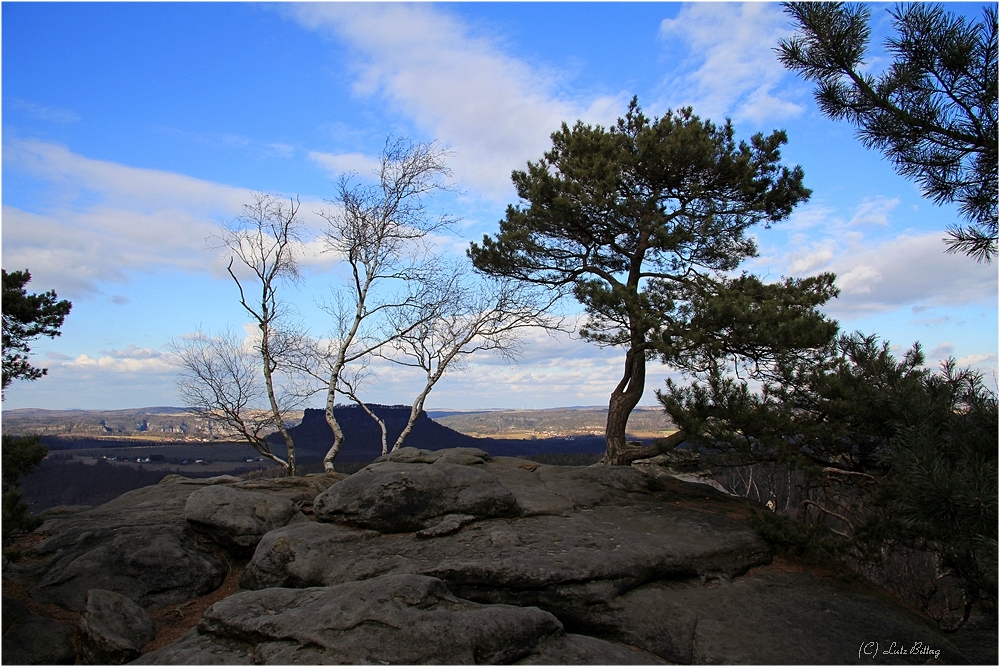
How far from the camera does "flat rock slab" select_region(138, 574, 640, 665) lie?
5.70 meters

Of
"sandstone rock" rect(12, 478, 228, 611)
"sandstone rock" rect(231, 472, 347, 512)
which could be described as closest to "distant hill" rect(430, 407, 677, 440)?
"sandstone rock" rect(231, 472, 347, 512)

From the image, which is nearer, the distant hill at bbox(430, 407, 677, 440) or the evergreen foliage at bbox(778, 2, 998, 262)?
the evergreen foliage at bbox(778, 2, 998, 262)

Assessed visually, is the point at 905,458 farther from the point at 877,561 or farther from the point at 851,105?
the point at 851,105

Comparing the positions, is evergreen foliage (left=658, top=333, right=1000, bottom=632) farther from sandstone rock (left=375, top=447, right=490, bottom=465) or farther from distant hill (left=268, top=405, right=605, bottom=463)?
distant hill (left=268, top=405, right=605, bottom=463)

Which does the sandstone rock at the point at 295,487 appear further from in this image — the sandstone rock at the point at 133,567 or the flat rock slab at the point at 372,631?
the flat rock slab at the point at 372,631

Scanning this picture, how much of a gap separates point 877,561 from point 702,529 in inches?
102

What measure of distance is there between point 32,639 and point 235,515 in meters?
4.11

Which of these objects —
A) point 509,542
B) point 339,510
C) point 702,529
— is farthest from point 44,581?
point 702,529

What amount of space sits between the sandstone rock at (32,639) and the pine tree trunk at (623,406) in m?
11.3

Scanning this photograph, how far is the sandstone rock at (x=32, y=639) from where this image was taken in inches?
278

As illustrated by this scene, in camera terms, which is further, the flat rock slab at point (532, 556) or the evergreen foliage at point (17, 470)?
the flat rock slab at point (532, 556)

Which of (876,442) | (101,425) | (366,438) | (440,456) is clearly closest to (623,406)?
(440,456)

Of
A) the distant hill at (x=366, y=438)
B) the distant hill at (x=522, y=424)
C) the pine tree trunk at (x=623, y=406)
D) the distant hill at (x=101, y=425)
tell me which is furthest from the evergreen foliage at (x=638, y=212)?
the distant hill at (x=522, y=424)

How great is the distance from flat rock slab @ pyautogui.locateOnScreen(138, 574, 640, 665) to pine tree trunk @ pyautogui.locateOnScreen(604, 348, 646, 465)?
856 centimetres
